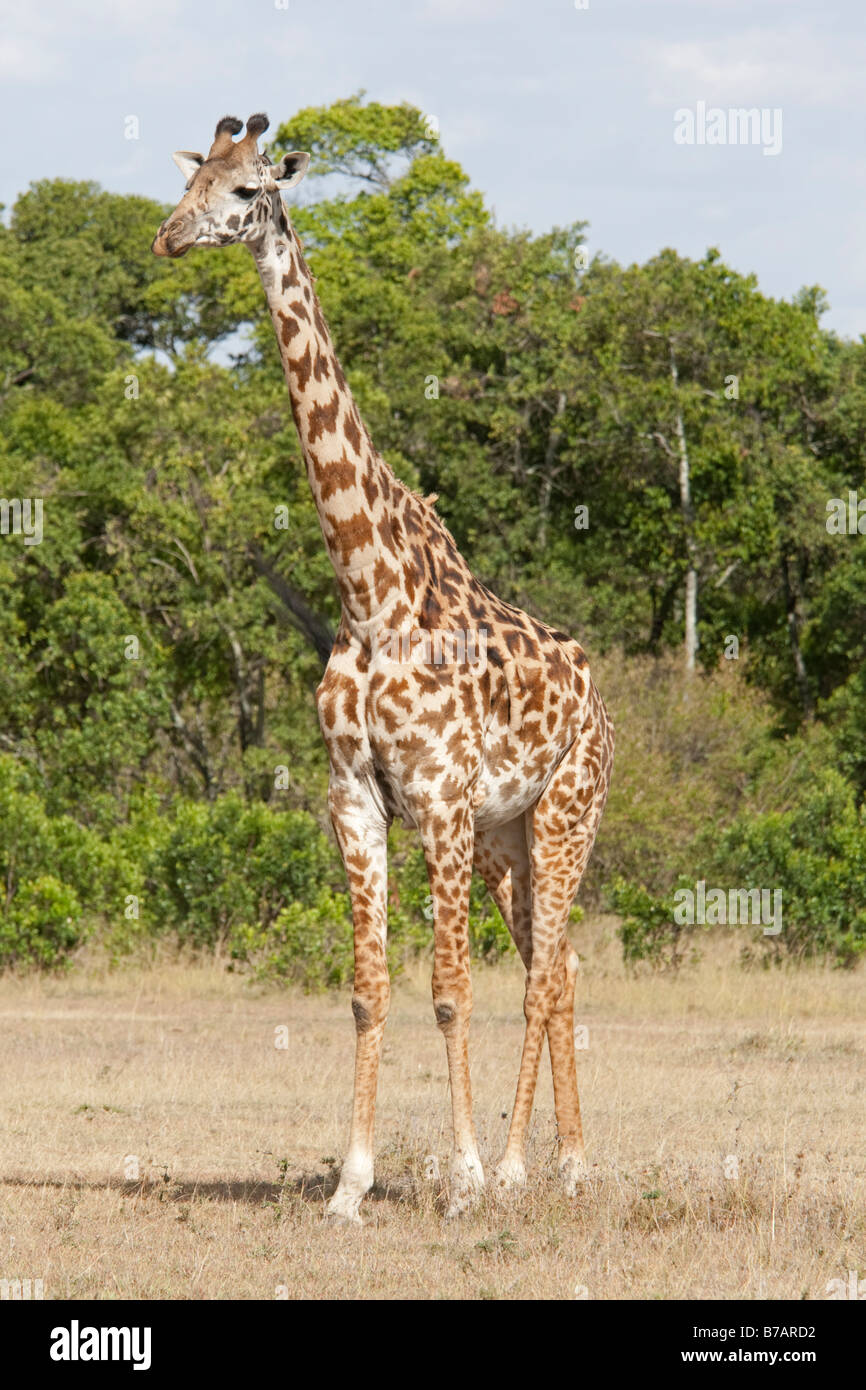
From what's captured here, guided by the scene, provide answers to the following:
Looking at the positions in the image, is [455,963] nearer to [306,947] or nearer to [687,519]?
[306,947]

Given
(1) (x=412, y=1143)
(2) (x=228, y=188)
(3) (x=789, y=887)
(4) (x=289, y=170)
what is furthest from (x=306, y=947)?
(2) (x=228, y=188)

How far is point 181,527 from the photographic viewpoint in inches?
958

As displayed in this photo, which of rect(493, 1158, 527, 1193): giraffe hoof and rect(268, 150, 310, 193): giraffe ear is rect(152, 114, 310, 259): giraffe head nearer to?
rect(268, 150, 310, 193): giraffe ear

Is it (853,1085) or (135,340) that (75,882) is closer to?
(853,1085)

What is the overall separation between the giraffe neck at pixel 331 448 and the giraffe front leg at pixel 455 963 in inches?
38.2

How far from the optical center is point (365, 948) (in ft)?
22.6

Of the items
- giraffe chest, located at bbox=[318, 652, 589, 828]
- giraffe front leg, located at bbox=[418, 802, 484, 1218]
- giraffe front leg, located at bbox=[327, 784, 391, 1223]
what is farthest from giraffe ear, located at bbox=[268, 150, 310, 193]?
giraffe front leg, located at bbox=[418, 802, 484, 1218]

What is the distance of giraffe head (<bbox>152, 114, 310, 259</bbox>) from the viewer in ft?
20.7

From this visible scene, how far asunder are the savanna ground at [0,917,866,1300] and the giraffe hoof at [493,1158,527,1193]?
0.26ft

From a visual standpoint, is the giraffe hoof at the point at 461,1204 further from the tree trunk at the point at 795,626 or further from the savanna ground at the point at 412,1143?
the tree trunk at the point at 795,626

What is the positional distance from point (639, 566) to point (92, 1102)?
24706mm

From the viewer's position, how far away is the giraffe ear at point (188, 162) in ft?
21.4
